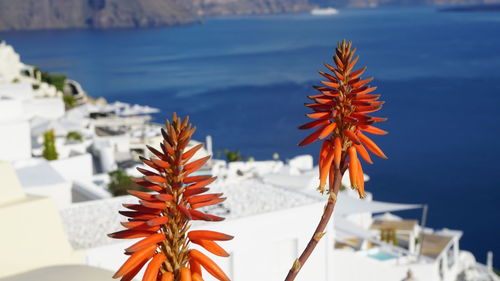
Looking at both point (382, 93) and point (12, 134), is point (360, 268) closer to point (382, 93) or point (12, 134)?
point (12, 134)

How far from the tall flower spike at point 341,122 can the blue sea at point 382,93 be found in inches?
1324

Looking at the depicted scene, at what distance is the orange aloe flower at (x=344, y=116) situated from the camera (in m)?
2.41

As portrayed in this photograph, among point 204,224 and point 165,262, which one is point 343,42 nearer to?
point 165,262

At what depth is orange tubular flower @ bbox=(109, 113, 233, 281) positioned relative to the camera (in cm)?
201

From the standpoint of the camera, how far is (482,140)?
56.6 metres

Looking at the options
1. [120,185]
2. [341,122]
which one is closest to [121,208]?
[120,185]

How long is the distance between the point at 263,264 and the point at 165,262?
9.41 m

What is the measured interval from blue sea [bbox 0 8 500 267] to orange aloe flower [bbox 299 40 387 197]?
1324 inches

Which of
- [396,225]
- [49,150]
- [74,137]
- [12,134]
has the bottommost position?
[396,225]

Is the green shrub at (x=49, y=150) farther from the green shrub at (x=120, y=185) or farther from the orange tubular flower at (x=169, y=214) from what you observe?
the orange tubular flower at (x=169, y=214)

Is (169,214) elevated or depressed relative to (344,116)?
depressed

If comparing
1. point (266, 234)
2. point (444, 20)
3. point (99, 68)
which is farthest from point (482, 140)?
point (444, 20)

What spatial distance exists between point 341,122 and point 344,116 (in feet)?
0.09

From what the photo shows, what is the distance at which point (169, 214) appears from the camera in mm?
2041
